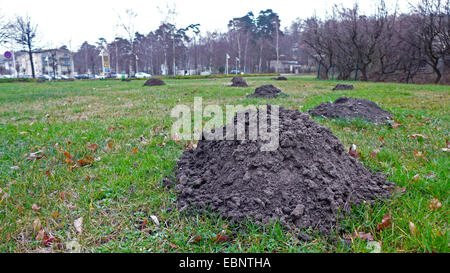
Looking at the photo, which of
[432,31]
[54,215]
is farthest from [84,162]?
[432,31]

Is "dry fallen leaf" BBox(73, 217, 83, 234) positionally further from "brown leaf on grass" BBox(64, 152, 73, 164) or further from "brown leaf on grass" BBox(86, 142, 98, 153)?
"brown leaf on grass" BBox(86, 142, 98, 153)

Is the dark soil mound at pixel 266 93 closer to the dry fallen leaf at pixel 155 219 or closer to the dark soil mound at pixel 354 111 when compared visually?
the dark soil mound at pixel 354 111

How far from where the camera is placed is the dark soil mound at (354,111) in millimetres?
5074

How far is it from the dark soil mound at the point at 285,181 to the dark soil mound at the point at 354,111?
2872 mm

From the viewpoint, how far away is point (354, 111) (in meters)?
5.25

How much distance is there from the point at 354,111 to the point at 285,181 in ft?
13.0

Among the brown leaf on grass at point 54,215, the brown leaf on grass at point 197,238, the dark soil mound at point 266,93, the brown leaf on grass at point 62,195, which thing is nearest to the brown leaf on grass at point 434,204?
the brown leaf on grass at point 197,238

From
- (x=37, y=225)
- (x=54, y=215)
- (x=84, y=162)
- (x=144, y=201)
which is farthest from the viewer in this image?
(x=84, y=162)

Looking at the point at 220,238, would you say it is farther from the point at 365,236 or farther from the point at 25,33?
the point at 25,33

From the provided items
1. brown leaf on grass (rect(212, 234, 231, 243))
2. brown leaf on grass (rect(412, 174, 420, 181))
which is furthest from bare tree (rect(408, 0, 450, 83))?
brown leaf on grass (rect(212, 234, 231, 243))

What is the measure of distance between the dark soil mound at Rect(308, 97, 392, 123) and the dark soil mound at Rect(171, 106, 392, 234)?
287 centimetres
